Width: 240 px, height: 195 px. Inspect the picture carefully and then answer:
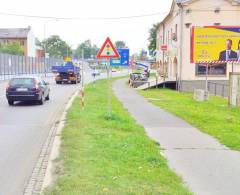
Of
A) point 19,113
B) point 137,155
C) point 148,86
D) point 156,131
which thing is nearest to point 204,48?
point 148,86

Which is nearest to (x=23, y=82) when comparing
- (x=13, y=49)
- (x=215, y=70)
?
(x=215, y=70)

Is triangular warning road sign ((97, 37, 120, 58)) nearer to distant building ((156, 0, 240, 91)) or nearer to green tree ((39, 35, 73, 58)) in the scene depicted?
distant building ((156, 0, 240, 91))

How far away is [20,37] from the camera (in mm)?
143125

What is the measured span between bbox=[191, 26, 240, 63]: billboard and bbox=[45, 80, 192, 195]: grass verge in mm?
19559

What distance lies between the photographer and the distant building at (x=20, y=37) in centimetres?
14262

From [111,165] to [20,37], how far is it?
13949cm

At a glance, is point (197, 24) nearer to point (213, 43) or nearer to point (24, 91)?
point (213, 43)

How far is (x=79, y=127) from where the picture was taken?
513 inches

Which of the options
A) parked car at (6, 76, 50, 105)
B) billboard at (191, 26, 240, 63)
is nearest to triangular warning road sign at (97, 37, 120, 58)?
parked car at (6, 76, 50, 105)

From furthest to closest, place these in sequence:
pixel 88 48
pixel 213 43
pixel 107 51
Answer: pixel 88 48
pixel 213 43
pixel 107 51

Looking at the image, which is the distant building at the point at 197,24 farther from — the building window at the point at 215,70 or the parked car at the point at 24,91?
the parked car at the point at 24,91

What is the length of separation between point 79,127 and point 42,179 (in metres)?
5.68

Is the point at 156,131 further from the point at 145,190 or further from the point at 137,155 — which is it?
the point at 145,190

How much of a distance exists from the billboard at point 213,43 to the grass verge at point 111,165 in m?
19.6
